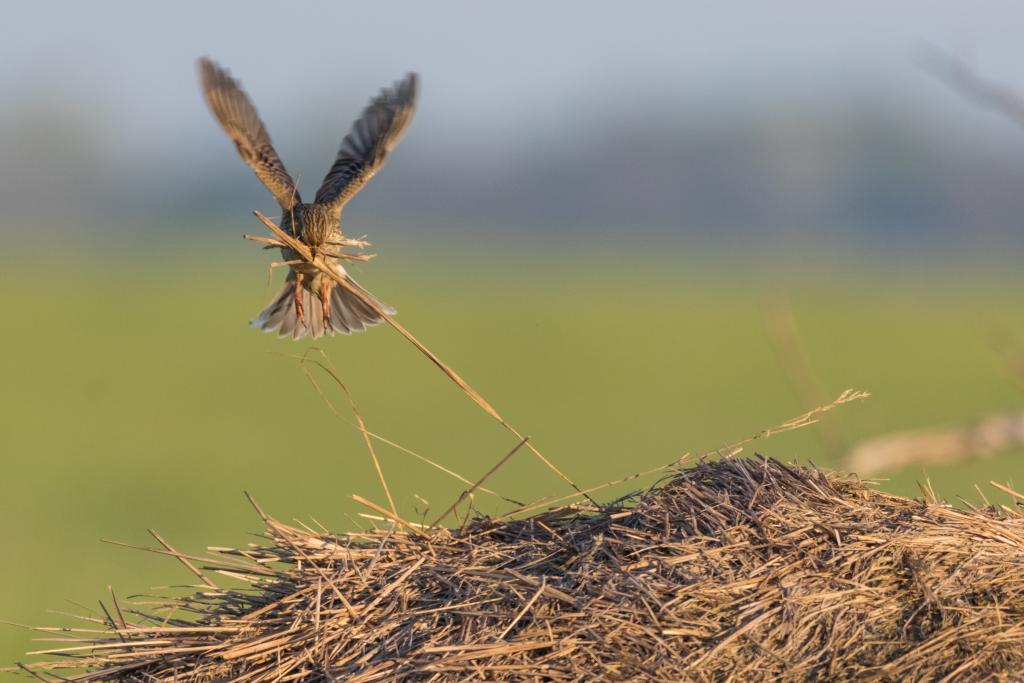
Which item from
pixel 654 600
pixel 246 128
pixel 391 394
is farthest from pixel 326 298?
pixel 391 394

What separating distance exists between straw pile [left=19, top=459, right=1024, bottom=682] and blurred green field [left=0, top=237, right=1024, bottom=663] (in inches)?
146

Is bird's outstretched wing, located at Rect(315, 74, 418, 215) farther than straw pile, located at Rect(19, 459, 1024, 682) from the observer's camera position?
Yes

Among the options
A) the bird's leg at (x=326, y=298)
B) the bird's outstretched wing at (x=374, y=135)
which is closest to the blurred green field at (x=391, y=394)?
the bird's outstretched wing at (x=374, y=135)

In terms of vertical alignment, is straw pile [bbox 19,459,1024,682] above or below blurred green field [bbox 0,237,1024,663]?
below

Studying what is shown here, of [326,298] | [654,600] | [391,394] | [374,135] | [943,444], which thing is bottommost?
[654,600]

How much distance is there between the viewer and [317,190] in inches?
248

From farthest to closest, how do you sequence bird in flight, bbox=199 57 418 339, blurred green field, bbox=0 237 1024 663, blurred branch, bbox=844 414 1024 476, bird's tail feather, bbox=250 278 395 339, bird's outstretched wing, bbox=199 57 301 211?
blurred green field, bbox=0 237 1024 663 < blurred branch, bbox=844 414 1024 476 < bird's tail feather, bbox=250 278 395 339 < bird's outstretched wing, bbox=199 57 301 211 < bird in flight, bbox=199 57 418 339

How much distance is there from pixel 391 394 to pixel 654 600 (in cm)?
3856

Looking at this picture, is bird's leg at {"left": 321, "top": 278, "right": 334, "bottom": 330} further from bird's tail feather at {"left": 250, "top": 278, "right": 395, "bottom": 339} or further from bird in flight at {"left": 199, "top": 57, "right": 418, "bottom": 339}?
bird's tail feather at {"left": 250, "top": 278, "right": 395, "bottom": 339}

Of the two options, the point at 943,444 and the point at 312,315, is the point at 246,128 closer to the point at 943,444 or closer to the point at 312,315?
the point at 312,315

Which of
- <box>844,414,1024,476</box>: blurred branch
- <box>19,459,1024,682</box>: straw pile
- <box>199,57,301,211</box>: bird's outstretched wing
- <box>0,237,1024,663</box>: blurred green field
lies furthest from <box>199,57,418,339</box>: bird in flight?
<box>0,237,1024,663</box>: blurred green field

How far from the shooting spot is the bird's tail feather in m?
6.38

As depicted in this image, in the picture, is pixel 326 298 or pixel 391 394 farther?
pixel 391 394

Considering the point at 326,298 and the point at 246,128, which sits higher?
the point at 246,128
